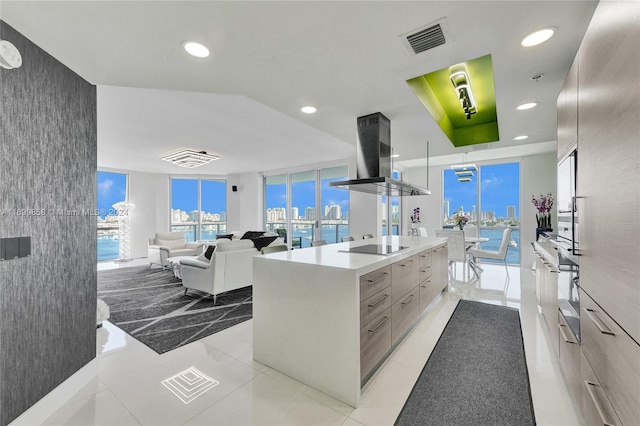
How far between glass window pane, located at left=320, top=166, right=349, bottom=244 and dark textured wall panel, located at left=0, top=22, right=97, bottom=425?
557cm

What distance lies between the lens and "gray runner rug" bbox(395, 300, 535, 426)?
1619 millimetres

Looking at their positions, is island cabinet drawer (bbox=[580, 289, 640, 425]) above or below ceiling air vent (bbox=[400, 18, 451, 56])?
below

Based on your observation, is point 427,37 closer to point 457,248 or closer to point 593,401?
point 593,401

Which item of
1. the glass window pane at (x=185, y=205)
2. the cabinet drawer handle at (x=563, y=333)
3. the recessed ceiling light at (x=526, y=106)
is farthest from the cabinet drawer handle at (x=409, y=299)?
the glass window pane at (x=185, y=205)

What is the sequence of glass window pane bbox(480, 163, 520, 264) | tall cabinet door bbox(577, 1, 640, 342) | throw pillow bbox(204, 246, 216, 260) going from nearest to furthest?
tall cabinet door bbox(577, 1, 640, 342)
throw pillow bbox(204, 246, 216, 260)
glass window pane bbox(480, 163, 520, 264)

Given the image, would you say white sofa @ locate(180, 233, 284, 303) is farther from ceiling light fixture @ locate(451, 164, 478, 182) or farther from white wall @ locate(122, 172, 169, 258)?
white wall @ locate(122, 172, 169, 258)

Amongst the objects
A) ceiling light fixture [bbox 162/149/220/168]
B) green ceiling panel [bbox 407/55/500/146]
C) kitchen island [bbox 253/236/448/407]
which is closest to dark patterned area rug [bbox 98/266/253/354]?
kitchen island [bbox 253/236/448/407]

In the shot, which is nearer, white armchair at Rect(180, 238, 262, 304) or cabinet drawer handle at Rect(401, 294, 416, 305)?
cabinet drawer handle at Rect(401, 294, 416, 305)

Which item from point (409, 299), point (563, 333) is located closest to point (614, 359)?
point (563, 333)

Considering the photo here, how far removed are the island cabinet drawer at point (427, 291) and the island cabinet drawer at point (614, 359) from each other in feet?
5.22

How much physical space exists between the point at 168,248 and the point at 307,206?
12.0 feet

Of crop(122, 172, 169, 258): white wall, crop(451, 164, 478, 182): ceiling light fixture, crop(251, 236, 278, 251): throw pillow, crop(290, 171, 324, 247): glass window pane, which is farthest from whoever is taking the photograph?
crop(122, 172, 169, 258): white wall

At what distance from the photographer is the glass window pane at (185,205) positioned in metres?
8.71

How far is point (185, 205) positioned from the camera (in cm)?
886
